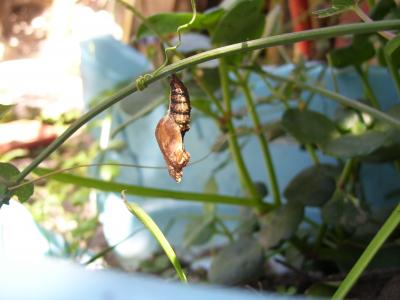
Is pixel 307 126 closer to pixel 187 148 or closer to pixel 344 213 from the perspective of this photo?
pixel 344 213

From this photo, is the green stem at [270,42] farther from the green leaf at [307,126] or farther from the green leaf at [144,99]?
the green leaf at [144,99]

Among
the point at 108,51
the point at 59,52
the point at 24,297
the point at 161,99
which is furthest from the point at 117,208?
the point at 59,52

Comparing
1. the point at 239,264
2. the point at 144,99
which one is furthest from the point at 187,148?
the point at 239,264

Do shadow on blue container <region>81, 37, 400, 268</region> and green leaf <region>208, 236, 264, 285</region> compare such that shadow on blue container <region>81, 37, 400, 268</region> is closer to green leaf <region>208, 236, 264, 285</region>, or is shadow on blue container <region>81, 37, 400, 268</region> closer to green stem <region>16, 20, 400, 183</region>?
green leaf <region>208, 236, 264, 285</region>

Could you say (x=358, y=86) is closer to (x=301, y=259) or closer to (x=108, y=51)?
(x=301, y=259)

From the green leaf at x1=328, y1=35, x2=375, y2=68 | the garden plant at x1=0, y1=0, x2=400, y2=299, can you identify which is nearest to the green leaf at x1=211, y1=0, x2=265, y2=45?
the garden plant at x1=0, y1=0, x2=400, y2=299

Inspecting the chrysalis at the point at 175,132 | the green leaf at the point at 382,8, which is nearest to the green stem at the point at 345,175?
the green leaf at the point at 382,8
